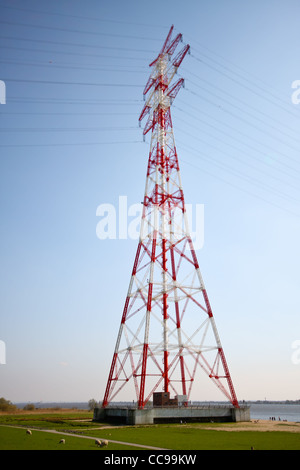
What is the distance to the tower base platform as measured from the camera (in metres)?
34.6

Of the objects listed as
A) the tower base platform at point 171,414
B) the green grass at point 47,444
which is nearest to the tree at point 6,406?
the tower base platform at point 171,414

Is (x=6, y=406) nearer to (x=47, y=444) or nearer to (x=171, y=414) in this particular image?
(x=171, y=414)

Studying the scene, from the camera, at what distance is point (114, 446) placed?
19.2 m

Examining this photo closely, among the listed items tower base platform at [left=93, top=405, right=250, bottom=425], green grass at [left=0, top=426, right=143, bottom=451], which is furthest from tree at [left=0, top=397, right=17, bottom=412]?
green grass at [left=0, top=426, right=143, bottom=451]

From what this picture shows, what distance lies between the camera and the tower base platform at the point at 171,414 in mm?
34594

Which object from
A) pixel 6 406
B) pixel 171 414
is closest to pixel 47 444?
pixel 171 414

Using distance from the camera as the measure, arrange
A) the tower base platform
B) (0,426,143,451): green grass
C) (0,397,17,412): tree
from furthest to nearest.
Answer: (0,397,17,412): tree, the tower base platform, (0,426,143,451): green grass

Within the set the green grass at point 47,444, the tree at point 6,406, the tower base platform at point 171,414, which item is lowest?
the tree at point 6,406

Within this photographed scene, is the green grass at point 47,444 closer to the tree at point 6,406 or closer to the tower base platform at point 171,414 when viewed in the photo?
the tower base platform at point 171,414

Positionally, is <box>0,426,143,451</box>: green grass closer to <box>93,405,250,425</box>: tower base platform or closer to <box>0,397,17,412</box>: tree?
<box>93,405,250,425</box>: tower base platform

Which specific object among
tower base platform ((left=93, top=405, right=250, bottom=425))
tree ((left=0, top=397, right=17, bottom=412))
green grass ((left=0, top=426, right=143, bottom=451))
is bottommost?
tree ((left=0, top=397, right=17, bottom=412))

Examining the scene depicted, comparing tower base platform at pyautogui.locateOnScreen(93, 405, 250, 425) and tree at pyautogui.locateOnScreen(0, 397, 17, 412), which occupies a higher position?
tower base platform at pyautogui.locateOnScreen(93, 405, 250, 425)
